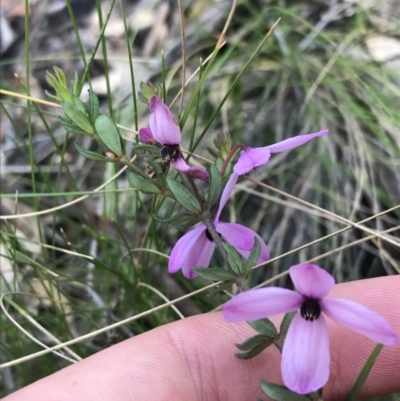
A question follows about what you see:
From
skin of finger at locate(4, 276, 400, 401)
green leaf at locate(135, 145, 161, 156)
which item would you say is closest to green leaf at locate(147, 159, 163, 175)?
green leaf at locate(135, 145, 161, 156)

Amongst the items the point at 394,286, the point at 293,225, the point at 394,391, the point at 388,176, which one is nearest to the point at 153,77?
the point at 293,225

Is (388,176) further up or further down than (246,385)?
further up

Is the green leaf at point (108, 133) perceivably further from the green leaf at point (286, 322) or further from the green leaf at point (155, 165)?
the green leaf at point (286, 322)

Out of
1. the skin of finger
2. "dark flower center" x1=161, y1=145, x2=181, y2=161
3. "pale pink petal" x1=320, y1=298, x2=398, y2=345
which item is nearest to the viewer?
"pale pink petal" x1=320, y1=298, x2=398, y2=345

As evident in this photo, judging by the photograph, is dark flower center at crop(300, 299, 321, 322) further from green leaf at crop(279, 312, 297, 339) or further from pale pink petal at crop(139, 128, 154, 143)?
pale pink petal at crop(139, 128, 154, 143)

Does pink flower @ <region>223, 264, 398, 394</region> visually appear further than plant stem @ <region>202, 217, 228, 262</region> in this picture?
No

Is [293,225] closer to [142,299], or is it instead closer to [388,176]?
[388,176]

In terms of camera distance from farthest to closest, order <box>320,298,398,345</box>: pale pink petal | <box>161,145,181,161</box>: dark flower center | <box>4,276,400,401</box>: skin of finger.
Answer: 1. <box>4,276,400,401</box>: skin of finger
2. <box>161,145,181,161</box>: dark flower center
3. <box>320,298,398,345</box>: pale pink petal
